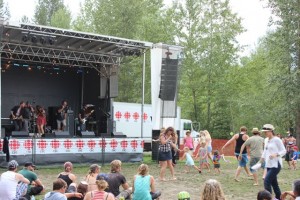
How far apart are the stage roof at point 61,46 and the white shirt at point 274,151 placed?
31.9ft

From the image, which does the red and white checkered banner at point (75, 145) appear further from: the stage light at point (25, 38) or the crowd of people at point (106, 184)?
the crowd of people at point (106, 184)

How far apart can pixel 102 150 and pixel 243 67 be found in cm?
A: 2373

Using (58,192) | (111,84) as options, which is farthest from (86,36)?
(58,192)

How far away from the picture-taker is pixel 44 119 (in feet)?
64.8

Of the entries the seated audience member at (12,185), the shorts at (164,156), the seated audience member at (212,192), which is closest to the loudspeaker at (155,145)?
the shorts at (164,156)

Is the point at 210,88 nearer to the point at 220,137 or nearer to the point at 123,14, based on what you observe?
the point at 220,137

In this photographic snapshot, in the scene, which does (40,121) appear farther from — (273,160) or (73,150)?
(273,160)

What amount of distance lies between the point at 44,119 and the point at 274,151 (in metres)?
12.9

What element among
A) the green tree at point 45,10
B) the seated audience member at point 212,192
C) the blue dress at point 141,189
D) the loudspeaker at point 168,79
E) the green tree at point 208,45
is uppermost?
the green tree at point 45,10

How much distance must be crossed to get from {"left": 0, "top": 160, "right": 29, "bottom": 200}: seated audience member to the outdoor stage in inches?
308

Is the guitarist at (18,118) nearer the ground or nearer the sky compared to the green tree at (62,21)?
nearer the ground

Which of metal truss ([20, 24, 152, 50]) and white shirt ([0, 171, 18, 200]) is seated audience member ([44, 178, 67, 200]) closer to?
white shirt ([0, 171, 18, 200])

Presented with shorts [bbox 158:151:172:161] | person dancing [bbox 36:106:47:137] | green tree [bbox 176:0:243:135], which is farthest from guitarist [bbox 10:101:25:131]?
green tree [bbox 176:0:243:135]

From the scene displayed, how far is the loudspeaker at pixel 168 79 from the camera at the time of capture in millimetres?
18281
